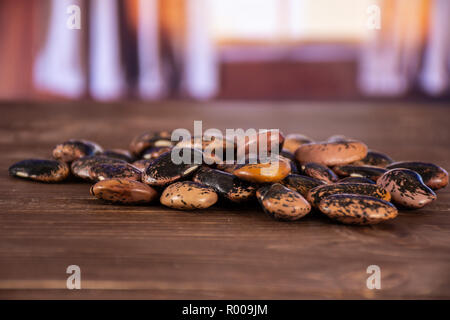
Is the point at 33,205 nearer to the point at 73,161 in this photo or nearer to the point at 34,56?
the point at 73,161

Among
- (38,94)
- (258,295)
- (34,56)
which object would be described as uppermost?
(34,56)

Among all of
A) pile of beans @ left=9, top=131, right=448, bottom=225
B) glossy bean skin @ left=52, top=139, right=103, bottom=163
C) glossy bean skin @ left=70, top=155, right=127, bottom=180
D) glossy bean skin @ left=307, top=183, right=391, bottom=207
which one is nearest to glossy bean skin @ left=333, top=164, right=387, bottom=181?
pile of beans @ left=9, top=131, right=448, bottom=225

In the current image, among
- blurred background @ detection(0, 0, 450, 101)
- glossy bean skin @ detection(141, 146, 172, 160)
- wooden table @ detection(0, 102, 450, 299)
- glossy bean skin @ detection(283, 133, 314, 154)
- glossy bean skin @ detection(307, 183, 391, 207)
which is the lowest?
wooden table @ detection(0, 102, 450, 299)

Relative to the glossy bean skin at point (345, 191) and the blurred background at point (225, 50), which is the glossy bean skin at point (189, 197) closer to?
the glossy bean skin at point (345, 191)

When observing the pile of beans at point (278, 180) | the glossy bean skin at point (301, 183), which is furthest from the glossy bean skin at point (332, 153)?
the glossy bean skin at point (301, 183)

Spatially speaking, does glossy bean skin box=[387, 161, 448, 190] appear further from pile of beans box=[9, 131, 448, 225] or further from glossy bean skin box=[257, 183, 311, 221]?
glossy bean skin box=[257, 183, 311, 221]

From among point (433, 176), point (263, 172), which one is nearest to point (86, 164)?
point (263, 172)

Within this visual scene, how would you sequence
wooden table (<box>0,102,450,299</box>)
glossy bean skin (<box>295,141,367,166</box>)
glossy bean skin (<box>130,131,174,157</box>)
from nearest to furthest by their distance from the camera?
1. wooden table (<box>0,102,450,299</box>)
2. glossy bean skin (<box>295,141,367,166</box>)
3. glossy bean skin (<box>130,131,174,157</box>)

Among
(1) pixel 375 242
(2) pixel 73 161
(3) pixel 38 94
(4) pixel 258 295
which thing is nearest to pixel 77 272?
(4) pixel 258 295
